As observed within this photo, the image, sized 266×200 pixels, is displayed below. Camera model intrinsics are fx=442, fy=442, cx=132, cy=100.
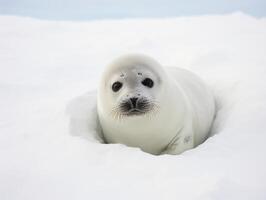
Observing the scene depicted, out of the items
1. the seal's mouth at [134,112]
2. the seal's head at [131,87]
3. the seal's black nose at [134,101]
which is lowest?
the seal's mouth at [134,112]

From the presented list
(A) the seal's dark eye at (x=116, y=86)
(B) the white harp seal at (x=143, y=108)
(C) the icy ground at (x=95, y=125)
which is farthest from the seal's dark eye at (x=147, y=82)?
(C) the icy ground at (x=95, y=125)

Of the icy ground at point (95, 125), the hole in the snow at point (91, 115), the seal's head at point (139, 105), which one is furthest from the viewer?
the hole in the snow at point (91, 115)

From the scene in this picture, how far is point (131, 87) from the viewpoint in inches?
117

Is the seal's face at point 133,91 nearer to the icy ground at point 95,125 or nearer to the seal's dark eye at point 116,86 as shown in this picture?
the seal's dark eye at point 116,86

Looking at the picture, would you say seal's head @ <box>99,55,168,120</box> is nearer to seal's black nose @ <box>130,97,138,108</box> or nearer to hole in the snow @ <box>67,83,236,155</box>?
seal's black nose @ <box>130,97,138,108</box>

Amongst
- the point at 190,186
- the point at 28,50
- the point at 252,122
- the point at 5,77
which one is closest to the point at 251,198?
the point at 190,186

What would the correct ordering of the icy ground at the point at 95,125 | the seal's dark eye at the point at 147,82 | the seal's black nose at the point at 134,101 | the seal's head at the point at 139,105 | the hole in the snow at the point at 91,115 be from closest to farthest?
the icy ground at the point at 95,125 → the seal's black nose at the point at 134,101 → the seal's head at the point at 139,105 → the seal's dark eye at the point at 147,82 → the hole in the snow at the point at 91,115

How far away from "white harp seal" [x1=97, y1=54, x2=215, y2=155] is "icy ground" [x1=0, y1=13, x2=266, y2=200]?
0.24 m

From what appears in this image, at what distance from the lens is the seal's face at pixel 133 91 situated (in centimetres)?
289

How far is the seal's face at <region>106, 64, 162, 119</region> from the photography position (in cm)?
289

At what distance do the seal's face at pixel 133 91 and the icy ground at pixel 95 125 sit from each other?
0.87 feet

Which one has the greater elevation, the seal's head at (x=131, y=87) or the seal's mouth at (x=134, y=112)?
the seal's head at (x=131, y=87)

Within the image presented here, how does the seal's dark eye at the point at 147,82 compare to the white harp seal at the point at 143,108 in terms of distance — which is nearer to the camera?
the white harp seal at the point at 143,108

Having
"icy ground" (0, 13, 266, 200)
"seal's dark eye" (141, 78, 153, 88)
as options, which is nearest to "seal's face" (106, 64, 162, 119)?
"seal's dark eye" (141, 78, 153, 88)
